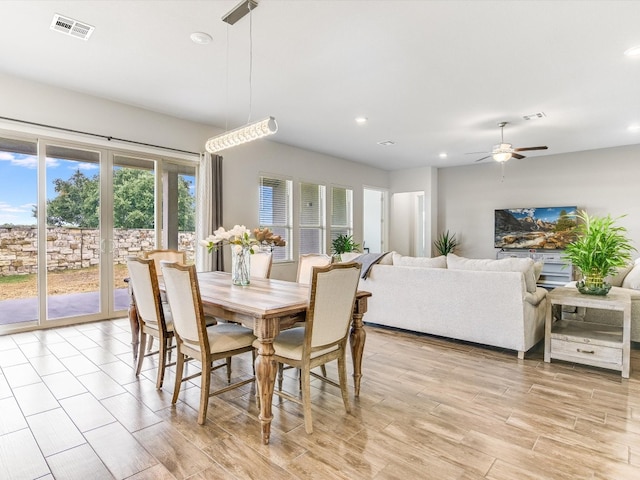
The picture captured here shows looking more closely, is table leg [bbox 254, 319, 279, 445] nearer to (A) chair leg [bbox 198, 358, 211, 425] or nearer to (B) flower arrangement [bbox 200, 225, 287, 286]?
(A) chair leg [bbox 198, 358, 211, 425]

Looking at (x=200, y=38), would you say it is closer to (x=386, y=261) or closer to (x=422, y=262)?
(x=386, y=261)

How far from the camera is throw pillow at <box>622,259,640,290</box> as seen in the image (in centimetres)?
410

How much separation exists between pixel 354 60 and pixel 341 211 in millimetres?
4739

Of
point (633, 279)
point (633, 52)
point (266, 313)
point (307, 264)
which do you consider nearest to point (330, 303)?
point (266, 313)

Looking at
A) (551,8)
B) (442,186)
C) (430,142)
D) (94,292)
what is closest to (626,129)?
(430,142)

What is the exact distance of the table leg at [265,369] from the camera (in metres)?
2.01

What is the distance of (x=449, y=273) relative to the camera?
12.1 ft

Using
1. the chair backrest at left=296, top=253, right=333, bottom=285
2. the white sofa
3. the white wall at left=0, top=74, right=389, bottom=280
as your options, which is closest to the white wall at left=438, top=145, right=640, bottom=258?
the white wall at left=0, top=74, right=389, bottom=280

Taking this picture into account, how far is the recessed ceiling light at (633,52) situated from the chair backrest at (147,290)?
4400mm

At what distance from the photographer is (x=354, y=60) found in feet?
11.4

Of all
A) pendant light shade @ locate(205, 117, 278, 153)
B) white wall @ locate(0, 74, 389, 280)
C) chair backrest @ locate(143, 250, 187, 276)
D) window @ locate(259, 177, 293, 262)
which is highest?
white wall @ locate(0, 74, 389, 280)

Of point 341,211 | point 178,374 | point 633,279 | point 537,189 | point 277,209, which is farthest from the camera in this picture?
point 341,211

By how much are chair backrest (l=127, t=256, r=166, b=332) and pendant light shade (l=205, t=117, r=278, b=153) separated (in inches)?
50.0

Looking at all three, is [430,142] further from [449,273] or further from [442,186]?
[449,273]
